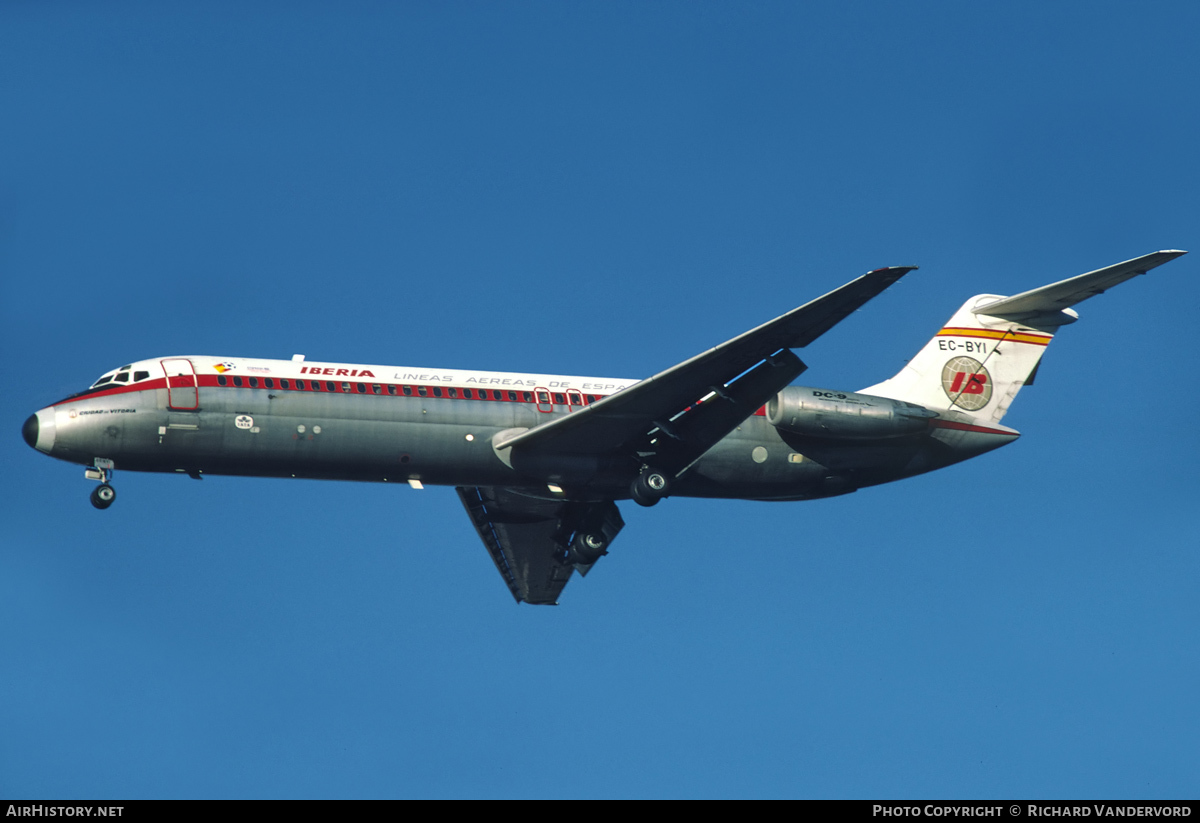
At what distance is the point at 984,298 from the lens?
123 ft

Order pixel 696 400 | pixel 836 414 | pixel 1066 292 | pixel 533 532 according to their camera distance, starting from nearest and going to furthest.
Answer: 1. pixel 696 400
2. pixel 836 414
3. pixel 1066 292
4. pixel 533 532

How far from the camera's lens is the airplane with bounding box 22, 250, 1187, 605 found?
3066cm

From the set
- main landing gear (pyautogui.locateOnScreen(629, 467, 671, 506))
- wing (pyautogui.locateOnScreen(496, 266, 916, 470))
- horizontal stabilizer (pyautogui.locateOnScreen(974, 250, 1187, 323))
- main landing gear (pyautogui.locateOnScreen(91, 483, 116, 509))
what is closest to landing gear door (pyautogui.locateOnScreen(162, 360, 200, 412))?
main landing gear (pyautogui.locateOnScreen(91, 483, 116, 509))

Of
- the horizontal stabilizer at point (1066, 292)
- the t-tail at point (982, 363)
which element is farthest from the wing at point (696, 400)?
the horizontal stabilizer at point (1066, 292)

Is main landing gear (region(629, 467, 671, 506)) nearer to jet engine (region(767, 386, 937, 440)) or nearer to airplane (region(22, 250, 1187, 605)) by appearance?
airplane (region(22, 250, 1187, 605))

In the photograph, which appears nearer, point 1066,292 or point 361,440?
point 361,440

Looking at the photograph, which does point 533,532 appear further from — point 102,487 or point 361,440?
point 102,487

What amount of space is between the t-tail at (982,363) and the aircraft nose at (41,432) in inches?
785

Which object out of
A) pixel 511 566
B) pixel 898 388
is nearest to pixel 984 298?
pixel 898 388

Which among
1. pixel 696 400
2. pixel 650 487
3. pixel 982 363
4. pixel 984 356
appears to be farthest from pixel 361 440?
pixel 984 356

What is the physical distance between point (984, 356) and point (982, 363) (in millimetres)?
221

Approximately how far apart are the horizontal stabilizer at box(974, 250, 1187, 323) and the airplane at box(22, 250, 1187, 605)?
2.7 inches

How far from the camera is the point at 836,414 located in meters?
33.0
